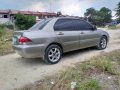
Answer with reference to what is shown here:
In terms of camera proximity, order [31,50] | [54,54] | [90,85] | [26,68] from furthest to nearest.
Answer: [54,54] → [26,68] → [31,50] → [90,85]

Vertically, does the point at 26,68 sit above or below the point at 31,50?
below

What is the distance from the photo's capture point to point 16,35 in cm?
740

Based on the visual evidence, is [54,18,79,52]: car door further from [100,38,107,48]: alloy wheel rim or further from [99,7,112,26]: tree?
[99,7,112,26]: tree

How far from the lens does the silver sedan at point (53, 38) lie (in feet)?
22.8

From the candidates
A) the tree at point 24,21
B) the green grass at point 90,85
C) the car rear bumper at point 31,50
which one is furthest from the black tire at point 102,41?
the tree at point 24,21

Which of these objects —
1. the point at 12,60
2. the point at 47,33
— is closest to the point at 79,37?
the point at 47,33

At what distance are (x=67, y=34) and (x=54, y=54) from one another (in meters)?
0.93

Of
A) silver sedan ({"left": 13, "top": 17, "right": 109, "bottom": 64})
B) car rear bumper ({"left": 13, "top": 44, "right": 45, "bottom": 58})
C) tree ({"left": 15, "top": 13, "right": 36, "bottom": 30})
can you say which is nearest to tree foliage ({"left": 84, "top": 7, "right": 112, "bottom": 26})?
tree ({"left": 15, "top": 13, "right": 36, "bottom": 30})

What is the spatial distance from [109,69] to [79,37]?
223 cm

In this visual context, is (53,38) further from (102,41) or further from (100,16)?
(100,16)

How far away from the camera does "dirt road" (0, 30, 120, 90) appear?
→ 6030 millimetres

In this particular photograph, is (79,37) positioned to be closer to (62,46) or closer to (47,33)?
(62,46)

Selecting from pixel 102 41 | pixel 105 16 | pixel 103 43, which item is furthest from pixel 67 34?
pixel 105 16

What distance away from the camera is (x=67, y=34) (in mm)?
7875
